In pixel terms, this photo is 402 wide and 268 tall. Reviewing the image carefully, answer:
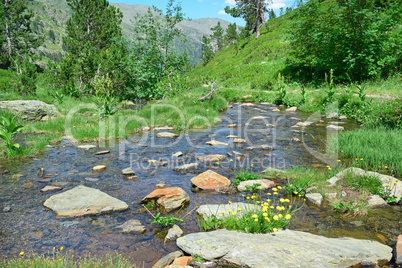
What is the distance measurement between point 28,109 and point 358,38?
61.4ft

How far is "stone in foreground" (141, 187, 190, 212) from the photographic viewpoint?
4.29 metres

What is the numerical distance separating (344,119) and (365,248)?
10236mm

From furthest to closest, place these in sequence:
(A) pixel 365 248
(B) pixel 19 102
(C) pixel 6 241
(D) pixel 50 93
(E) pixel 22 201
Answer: (D) pixel 50 93, (B) pixel 19 102, (E) pixel 22 201, (C) pixel 6 241, (A) pixel 365 248

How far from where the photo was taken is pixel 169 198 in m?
4.40

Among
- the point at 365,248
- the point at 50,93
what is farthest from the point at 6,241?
the point at 50,93

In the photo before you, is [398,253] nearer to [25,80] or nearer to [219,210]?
[219,210]

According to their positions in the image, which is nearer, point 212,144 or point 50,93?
point 212,144

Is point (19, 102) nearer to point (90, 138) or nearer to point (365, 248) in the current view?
point (90, 138)

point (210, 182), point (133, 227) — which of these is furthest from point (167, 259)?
point (210, 182)

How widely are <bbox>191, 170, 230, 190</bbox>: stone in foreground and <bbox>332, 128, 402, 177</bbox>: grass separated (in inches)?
124

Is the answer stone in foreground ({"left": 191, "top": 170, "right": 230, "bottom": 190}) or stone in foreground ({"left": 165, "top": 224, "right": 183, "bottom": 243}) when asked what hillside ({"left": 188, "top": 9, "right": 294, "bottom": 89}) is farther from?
stone in foreground ({"left": 165, "top": 224, "right": 183, "bottom": 243})

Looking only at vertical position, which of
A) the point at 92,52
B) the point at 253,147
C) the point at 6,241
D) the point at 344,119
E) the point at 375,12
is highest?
the point at 375,12

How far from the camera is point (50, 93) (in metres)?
17.6

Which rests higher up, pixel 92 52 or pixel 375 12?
pixel 375 12
